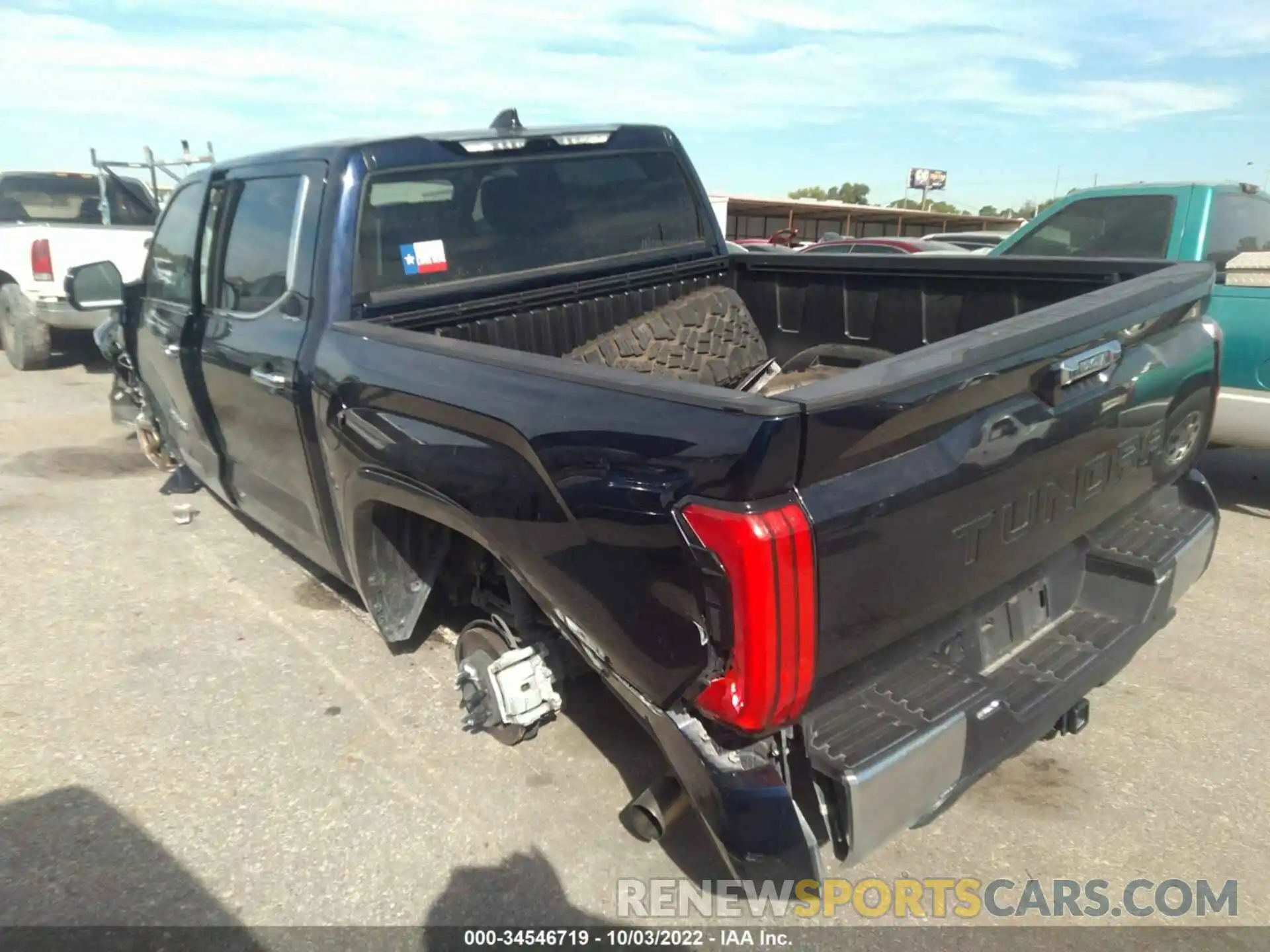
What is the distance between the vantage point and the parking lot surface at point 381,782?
2.45 metres

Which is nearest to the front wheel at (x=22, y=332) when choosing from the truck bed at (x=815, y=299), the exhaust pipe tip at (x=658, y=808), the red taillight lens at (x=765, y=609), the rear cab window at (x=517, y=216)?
the rear cab window at (x=517, y=216)

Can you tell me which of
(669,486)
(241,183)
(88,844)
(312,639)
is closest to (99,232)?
(241,183)

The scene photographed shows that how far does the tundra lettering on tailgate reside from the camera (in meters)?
1.97

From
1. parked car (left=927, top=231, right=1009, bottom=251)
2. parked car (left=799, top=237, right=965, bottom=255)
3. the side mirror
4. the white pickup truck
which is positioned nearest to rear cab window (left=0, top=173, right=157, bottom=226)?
the white pickup truck

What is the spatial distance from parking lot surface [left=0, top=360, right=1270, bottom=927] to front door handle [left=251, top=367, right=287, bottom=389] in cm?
113

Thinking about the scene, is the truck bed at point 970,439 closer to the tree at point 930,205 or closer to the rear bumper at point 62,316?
the rear bumper at point 62,316

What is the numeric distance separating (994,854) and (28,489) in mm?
5762

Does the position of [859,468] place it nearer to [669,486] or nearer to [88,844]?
[669,486]

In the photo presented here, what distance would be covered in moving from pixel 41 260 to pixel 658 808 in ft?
29.4

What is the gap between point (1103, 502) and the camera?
2383 millimetres

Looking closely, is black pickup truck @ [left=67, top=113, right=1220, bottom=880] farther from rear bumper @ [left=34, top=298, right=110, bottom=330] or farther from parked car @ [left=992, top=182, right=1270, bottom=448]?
rear bumper @ [left=34, top=298, right=110, bottom=330]

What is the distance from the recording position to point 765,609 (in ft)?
5.26

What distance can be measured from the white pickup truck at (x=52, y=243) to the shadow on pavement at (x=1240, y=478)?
27.7 feet

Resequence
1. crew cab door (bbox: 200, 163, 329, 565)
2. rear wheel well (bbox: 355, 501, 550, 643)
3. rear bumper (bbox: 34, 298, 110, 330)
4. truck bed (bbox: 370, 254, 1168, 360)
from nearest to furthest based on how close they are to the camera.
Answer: rear wheel well (bbox: 355, 501, 550, 643)
crew cab door (bbox: 200, 163, 329, 565)
truck bed (bbox: 370, 254, 1168, 360)
rear bumper (bbox: 34, 298, 110, 330)
